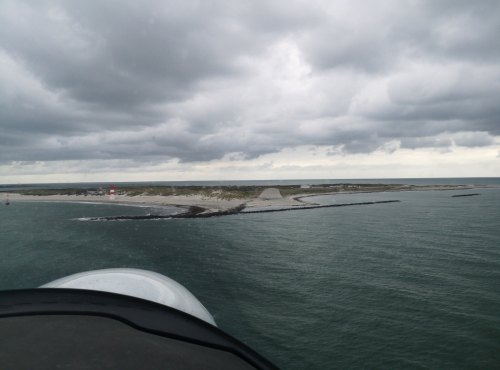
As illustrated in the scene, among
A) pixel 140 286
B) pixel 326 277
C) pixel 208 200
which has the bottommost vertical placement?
pixel 326 277

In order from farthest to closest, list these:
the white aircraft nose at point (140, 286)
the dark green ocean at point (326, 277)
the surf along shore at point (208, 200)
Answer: the surf along shore at point (208, 200) → the dark green ocean at point (326, 277) → the white aircraft nose at point (140, 286)

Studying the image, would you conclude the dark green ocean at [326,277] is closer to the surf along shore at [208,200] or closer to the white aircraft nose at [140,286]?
the white aircraft nose at [140,286]

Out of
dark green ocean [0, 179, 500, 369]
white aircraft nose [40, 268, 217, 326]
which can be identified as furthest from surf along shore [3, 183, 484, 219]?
white aircraft nose [40, 268, 217, 326]

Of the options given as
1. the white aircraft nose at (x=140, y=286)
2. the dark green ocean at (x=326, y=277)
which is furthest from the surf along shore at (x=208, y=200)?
the white aircraft nose at (x=140, y=286)

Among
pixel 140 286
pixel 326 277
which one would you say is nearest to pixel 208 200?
pixel 326 277

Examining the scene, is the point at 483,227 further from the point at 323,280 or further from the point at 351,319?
the point at 351,319

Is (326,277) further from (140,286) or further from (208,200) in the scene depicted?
(208,200)

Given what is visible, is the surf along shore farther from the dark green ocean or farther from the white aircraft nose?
the white aircraft nose

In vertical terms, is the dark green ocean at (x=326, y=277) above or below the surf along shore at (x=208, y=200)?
below
